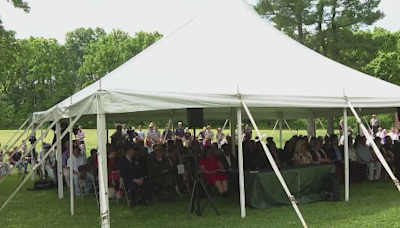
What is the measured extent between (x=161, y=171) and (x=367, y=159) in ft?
18.1

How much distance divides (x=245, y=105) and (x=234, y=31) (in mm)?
2858

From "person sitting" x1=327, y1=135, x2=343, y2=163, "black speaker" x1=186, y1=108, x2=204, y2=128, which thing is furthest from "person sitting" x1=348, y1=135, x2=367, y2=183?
"black speaker" x1=186, y1=108, x2=204, y2=128

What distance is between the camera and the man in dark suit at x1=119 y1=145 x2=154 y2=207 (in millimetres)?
8805

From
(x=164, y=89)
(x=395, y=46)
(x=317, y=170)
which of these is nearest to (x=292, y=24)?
(x=317, y=170)

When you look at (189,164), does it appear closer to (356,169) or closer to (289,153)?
(289,153)

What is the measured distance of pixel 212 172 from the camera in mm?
9172

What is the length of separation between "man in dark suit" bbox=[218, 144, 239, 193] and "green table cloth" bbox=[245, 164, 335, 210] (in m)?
1.00

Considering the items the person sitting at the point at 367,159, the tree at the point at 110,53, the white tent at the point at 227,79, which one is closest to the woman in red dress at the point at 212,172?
the white tent at the point at 227,79

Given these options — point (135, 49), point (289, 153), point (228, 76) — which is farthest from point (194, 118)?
point (135, 49)

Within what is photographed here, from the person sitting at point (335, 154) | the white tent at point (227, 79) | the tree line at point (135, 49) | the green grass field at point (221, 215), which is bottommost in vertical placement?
the green grass field at point (221, 215)

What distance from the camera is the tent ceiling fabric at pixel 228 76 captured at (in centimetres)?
714

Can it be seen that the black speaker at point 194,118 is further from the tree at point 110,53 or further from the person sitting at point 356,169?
the tree at point 110,53

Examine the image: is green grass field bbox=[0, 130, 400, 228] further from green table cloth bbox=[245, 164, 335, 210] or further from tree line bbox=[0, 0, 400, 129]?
tree line bbox=[0, 0, 400, 129]

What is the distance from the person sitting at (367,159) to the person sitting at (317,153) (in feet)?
4.38
